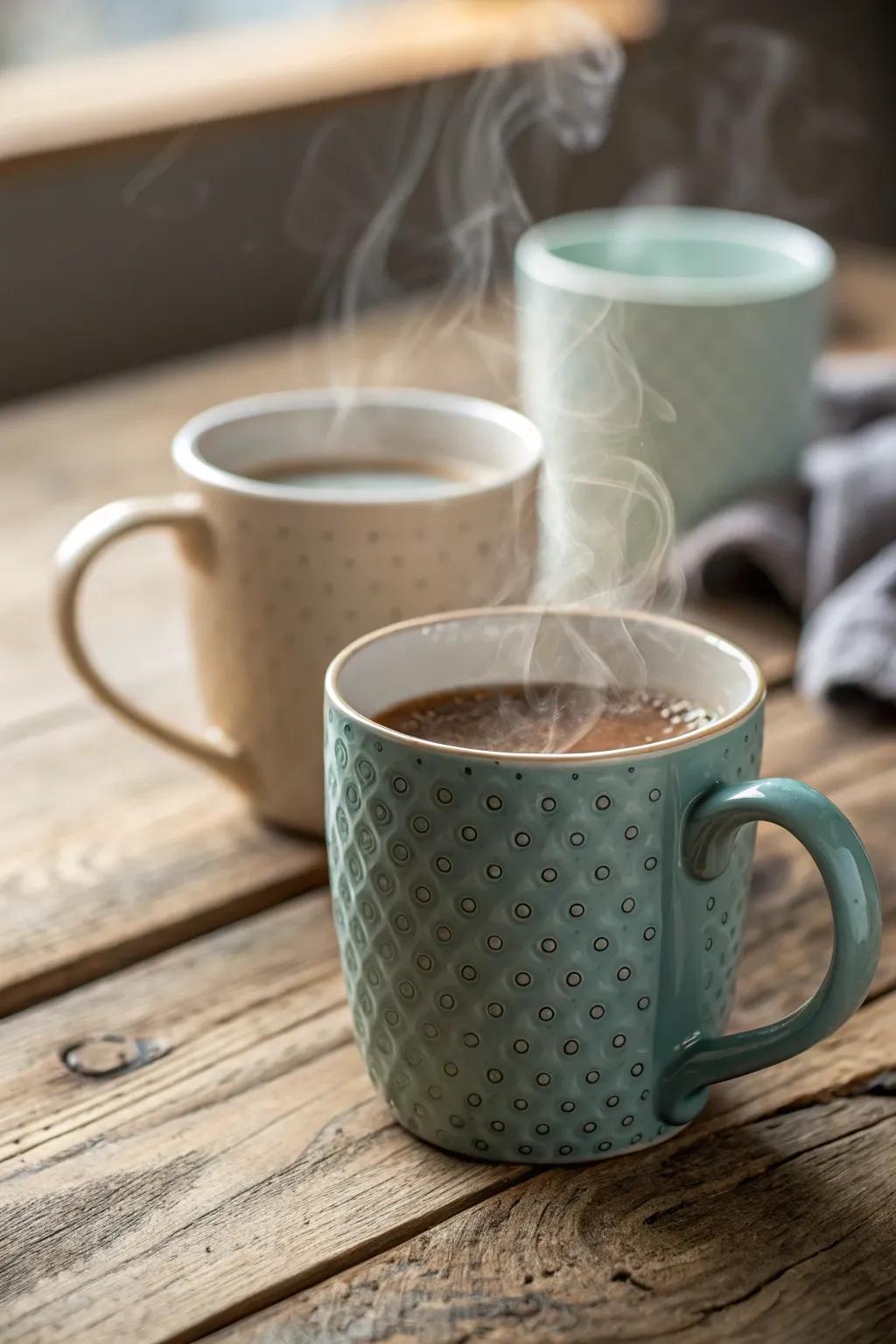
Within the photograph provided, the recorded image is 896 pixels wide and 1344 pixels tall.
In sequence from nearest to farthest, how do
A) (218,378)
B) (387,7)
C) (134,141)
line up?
(218,378)
(134,141)
(387,7)

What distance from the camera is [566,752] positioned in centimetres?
54

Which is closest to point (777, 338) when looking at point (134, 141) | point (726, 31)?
point (134, 141)

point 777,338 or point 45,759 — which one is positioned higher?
point 777,338

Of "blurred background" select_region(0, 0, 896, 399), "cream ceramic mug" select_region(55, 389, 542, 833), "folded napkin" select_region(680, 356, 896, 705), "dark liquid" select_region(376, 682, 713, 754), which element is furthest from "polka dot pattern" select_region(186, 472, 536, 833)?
"blurred background" select_region(0, 0, 896, 399)

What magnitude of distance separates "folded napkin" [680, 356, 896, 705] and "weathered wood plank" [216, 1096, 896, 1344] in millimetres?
350

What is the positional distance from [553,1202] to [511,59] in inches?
64.2

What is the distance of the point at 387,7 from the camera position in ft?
7.05

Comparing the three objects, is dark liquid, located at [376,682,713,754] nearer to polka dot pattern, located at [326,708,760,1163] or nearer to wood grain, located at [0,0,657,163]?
polka dot pattern, located at [326,708,760,1163]

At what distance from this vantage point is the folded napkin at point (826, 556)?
33.5 inches

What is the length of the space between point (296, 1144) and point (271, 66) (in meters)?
1.56

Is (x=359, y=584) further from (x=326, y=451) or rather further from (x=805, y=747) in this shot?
(x=805, y=747)

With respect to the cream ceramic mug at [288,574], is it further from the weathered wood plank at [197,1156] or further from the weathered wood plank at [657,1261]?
the weathered wood plank at [657,1261]

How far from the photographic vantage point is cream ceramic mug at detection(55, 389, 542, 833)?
2.25 feet

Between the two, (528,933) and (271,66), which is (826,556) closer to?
(528,933)
